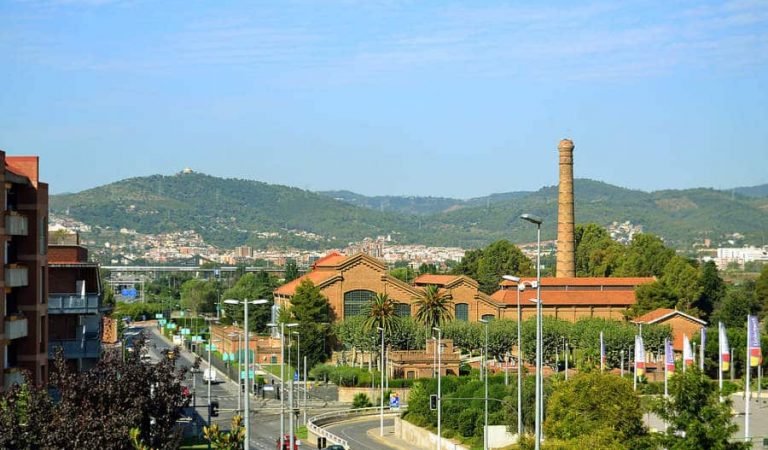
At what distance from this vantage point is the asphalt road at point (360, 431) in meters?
77.4

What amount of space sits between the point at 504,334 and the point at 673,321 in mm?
16361

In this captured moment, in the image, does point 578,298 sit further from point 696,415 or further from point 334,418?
point 696,415

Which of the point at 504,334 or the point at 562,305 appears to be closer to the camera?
the point at 504,334

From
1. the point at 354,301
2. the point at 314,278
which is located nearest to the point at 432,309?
the point at 354,301

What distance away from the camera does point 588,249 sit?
196 m

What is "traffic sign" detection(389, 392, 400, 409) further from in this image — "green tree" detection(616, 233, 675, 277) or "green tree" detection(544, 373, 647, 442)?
"green tree" detection(616, 233, 675, 277)

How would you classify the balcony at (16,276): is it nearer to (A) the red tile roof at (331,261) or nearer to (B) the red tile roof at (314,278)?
(B) the red tile roof at (314,278)

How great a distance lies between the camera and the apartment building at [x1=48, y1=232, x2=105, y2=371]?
49.8 metres

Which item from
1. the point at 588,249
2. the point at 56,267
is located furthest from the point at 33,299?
the point at 588,249

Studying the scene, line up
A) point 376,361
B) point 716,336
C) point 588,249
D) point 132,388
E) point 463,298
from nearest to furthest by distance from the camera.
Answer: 1. point 132,388
2. point 716,336
3. point 376,361
4. point 463,298
5. point 588,249

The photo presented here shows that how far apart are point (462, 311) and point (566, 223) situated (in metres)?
21.4

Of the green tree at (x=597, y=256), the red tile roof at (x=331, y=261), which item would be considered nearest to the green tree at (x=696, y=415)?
the red tile roof at (x=331, y=261)

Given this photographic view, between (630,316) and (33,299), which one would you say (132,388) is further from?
(630,316)

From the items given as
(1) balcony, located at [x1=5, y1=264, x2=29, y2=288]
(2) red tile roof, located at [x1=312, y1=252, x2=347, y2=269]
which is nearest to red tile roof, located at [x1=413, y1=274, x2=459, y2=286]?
(2) red tile roof, located at [x1=312, y1=252, x2=347, y2=269]
